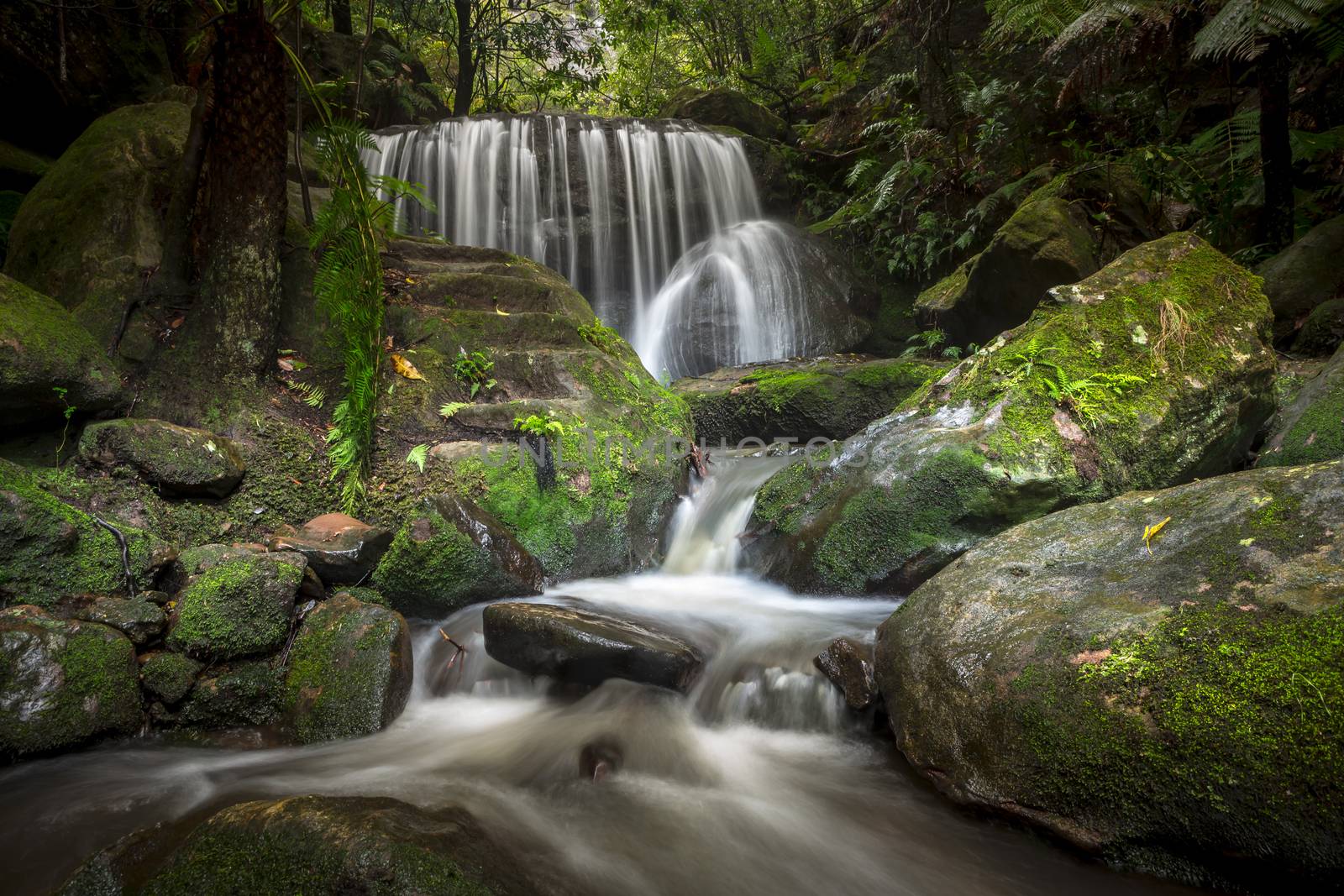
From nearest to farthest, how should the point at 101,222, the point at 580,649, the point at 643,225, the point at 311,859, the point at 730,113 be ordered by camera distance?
the point at 311,859
the point at 580,649
the point at 101,222
the point at 643,225
the point at 730,113

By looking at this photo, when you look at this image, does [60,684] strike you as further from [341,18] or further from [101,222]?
[341,18]

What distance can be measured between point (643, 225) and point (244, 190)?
24.7 feet

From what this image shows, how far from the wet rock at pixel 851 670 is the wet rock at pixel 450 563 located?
2057mm

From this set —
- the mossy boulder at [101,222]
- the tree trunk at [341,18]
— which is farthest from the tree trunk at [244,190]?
the tree trunk at [341,18]

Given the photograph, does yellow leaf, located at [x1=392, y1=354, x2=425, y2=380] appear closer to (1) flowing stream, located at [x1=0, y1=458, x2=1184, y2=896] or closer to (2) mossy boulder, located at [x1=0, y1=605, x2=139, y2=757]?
(1) flowing stream, located at [x1=0, y1=458, x2=1184, y2=896]

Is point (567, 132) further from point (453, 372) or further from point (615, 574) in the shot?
point (615, 574)

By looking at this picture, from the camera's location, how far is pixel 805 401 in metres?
7.21

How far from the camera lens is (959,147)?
32.2 feet

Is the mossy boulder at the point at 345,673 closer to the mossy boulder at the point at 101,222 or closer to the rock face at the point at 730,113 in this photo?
the mossy boulder at the point at 101,222

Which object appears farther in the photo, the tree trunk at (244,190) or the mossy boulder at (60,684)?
the tree trunk at (244,190)

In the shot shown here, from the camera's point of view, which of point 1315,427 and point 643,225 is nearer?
point 1315,427

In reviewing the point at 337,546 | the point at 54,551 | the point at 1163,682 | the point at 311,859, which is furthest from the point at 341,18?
the point at 1163,682

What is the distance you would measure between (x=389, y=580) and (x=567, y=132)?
32.2 ft

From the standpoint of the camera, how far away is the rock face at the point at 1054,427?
3891 millimetres
